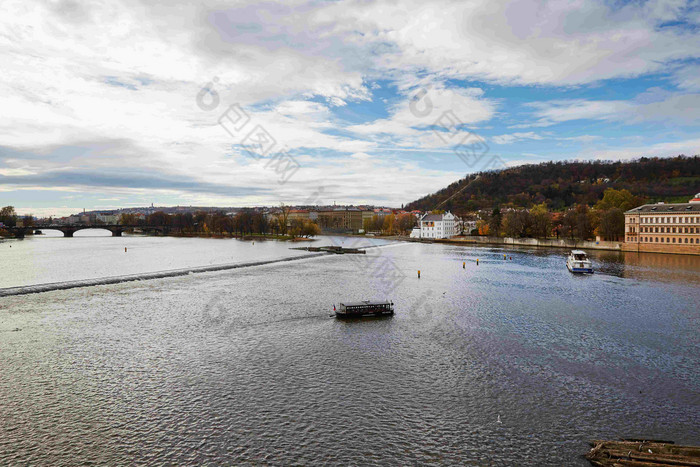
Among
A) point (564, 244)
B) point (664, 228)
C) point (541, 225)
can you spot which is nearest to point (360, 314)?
point (664, 228)

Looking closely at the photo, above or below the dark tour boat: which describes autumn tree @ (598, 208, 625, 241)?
above

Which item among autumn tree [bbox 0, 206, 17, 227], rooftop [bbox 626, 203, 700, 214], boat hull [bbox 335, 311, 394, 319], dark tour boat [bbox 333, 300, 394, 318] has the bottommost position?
boat hull [bbox 335, 311, 394, 319]

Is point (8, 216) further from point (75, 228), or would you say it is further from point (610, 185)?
point (610, 185)

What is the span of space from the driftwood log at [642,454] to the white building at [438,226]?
124m

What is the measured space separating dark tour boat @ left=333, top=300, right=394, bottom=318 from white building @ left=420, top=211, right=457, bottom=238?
10783cm

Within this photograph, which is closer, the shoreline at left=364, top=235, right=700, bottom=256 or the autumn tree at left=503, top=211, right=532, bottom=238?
the shoreline at left=364, top=235, right=700, bottom=256

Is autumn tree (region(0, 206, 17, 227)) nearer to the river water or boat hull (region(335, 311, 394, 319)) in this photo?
the river water

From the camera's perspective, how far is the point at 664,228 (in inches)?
3027

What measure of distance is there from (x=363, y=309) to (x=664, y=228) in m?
75.4

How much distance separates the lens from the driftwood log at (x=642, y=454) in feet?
37.6

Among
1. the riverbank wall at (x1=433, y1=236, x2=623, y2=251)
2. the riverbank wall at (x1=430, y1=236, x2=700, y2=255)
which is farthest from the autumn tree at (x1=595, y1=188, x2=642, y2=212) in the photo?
the riverbank wall at (x1=430, y1=236, x2=700, y2=255)

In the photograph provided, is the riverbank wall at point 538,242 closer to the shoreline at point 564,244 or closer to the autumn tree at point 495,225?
the shoreline at point 564,244

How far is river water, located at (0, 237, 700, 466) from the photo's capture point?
42.5 ft

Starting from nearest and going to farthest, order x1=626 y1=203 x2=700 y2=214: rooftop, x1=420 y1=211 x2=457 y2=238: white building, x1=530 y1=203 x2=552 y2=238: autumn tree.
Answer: x1=626 y1=203 x2=700 y2=214: rooftop < x1=530 y1=203 x2=552 y2=238: autumn tree < x1=420 y1=211 x2=457 y2=238: white building
